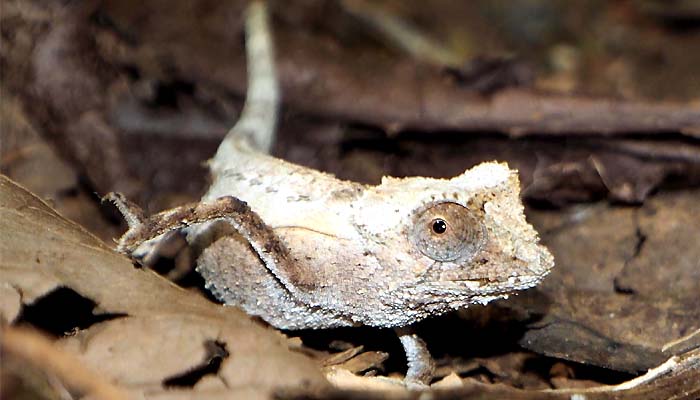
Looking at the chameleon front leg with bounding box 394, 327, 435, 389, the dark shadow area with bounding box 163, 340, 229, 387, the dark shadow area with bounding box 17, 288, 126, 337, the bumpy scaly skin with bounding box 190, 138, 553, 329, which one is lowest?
the dark shadow area with bounding box 163, 340, 229, 387

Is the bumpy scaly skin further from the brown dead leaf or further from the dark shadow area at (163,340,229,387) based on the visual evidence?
the dark shadow area at (163,340,229,387)

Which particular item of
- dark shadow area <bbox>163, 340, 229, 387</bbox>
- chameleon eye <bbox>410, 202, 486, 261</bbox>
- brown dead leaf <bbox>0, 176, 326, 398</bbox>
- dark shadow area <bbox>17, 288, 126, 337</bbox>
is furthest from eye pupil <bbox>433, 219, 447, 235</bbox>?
dark shadow area <bbox>17, 288, 126, 337</bbox>

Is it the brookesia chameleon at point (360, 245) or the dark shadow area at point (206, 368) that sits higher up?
the brookesia chameleon at point (360, 245)

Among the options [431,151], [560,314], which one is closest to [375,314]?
[560,314]

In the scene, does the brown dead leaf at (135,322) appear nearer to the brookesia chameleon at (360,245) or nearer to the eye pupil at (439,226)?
the brookesia chameleon at (360,245)

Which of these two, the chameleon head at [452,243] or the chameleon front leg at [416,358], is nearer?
the chameleon head at [452,243]

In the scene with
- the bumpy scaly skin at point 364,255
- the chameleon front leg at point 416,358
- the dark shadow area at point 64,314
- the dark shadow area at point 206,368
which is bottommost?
the dark shadow area at point 206,368

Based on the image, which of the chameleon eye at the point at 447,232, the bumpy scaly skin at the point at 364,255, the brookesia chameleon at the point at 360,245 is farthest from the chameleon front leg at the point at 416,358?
the chameleon eye at the point at 447,232
